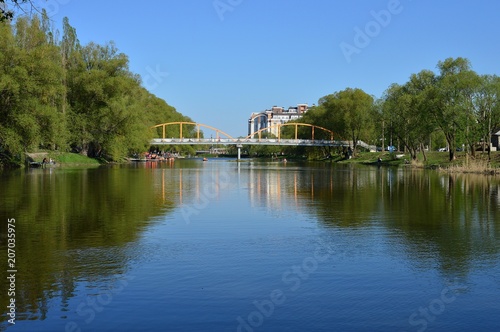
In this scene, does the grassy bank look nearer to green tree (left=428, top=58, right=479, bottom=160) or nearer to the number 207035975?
green tree (left=428, top=58, right=479, bottom=160)

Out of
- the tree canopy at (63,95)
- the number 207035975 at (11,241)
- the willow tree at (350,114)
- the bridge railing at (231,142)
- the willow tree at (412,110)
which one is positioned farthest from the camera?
the bridge railing at (231,142)

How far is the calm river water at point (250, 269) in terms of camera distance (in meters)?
8.29

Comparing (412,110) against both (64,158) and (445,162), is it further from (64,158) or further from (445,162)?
(64,158)

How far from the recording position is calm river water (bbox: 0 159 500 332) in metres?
8.29

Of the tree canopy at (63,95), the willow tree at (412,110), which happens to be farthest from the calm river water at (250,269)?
the willow tree at (412,110)

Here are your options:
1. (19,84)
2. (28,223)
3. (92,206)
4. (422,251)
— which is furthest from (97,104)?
(422,251)

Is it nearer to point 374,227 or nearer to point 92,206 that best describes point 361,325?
point 374,227

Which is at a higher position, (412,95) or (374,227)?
(412,95)

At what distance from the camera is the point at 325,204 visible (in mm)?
24172

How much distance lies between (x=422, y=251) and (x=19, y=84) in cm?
4363

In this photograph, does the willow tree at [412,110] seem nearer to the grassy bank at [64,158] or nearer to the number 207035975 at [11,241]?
the grassy bank at [64,158]

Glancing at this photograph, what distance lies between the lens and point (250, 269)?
36.9 feet

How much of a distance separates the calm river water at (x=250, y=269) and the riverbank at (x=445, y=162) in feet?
122

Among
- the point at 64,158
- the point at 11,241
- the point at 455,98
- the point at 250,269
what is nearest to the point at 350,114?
the point at 455,98
